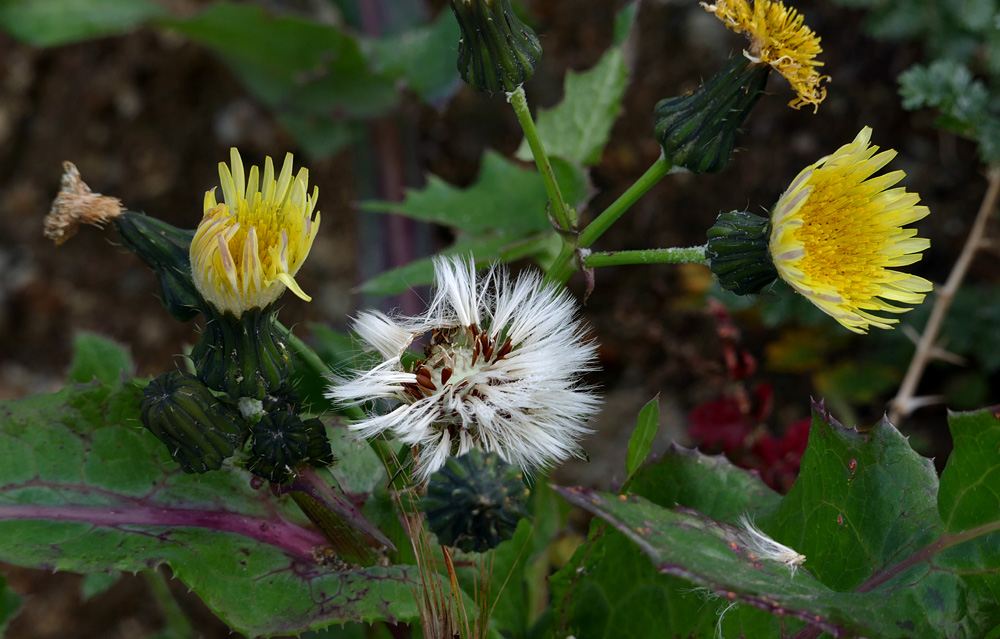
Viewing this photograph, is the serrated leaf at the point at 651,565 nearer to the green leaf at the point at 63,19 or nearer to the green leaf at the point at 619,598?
the green leaf at the point at 619,598

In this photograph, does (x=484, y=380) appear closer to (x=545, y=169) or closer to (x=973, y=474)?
(x=545, y=169)

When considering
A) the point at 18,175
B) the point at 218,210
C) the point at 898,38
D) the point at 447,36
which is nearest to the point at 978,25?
the point at 898,38

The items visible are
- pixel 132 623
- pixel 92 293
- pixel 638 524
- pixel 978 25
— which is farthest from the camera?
pixel 92 293

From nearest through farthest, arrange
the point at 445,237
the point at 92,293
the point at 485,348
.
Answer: the point at 485,348, the point at 445,237, the point at 92,293

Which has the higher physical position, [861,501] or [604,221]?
[604,221]

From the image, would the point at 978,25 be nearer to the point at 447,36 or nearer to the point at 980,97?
the point at 980,97

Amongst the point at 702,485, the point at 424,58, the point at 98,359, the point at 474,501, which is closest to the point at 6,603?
the point at 98,359
